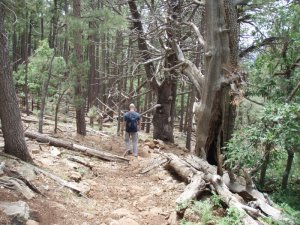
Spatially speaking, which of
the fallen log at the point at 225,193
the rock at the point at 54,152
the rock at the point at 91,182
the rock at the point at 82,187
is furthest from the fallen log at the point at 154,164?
the rock at the point at 54,152

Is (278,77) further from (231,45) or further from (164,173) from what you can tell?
(164,173)

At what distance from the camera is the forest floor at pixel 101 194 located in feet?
18.2

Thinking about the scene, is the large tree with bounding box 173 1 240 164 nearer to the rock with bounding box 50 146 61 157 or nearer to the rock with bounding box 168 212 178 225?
the rock with bounding box 168 212 178 225

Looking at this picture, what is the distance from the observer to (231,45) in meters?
8.93

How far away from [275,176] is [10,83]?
8622 millimetres

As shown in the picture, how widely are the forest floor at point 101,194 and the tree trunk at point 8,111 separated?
1.94 ft

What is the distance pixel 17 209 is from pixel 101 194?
8.49 ft

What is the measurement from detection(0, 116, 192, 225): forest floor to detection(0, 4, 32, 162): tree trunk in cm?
59

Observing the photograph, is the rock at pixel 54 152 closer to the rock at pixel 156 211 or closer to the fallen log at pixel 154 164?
the fallen log at pixel 154 164

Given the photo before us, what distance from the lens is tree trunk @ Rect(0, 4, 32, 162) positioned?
22.0ft

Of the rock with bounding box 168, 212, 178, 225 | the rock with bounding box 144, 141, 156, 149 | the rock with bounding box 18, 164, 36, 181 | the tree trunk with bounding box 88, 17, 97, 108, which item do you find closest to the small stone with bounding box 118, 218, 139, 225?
the rock with bounding box 168, 212, 178, 225

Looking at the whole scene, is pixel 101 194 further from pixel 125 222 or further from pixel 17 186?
pixel 17 186

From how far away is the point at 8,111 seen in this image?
6867mm

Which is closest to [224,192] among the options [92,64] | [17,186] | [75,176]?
[75,176]
